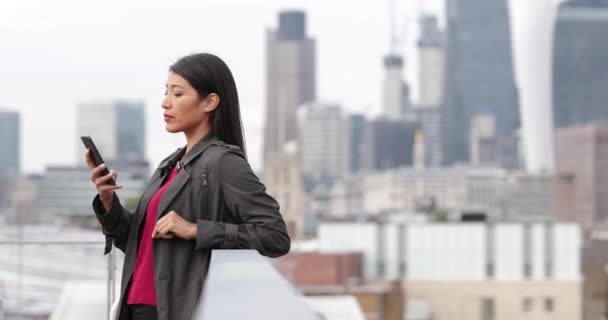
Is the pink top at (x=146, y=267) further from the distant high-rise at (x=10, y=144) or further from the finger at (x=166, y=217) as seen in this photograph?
the distant high-rise at (x=10, y=144)

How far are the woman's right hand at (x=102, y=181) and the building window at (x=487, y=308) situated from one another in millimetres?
67537

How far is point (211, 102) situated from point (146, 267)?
0.40 m

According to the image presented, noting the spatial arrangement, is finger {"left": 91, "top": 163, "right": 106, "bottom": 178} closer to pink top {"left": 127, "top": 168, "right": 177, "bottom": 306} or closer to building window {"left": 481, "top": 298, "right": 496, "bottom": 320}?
pink top {"left": 127, "top": 168, "right": 177, "bottom": 306}

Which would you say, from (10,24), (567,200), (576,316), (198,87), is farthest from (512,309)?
(567,200)

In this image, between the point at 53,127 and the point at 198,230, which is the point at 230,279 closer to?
the point at 198,230

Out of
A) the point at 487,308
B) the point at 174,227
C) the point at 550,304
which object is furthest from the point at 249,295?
the point at 487,308

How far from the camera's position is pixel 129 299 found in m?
2.94

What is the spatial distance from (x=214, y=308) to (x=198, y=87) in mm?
1274

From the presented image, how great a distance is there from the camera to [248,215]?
2.88m

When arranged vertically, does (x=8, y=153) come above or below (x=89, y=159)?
below

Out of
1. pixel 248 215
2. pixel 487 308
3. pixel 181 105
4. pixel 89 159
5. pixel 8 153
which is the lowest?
pixel 487 308

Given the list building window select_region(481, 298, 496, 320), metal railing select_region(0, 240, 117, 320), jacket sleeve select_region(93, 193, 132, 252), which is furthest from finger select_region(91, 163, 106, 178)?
building window select_region(481, 298, 496, 320)

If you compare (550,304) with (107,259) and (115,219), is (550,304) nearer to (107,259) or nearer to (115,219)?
(107,259)

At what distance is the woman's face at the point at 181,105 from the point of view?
303 centimetres
